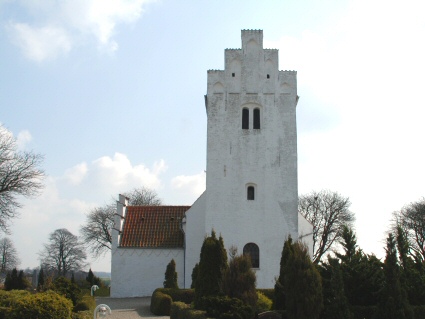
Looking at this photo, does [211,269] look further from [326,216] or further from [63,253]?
[63,253]

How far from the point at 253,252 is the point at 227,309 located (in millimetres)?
11248

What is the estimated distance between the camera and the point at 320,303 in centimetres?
1403

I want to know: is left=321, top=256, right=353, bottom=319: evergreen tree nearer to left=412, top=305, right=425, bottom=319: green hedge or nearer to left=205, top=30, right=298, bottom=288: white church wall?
left=412, top=305, right=425, bottom=319: green hedge

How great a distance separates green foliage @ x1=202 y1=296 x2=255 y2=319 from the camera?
13.1m

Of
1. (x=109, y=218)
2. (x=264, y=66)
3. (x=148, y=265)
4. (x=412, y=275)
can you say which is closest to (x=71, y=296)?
(x=148, y=265)

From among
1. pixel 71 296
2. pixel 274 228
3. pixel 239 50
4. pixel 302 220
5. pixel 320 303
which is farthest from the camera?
pixel 302 220

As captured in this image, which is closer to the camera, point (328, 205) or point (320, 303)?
point (320, 303)

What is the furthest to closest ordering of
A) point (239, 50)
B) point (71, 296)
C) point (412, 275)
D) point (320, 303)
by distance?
1. point (239, 50)
2. point (71, 296)
3. point (412, 275)
4. point (320, 303)

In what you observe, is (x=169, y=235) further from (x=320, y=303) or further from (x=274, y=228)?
(x=320, y=303)

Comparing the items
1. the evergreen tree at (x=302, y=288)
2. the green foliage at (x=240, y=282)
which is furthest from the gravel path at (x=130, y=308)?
the evergreen tree at (x=302, y=288)

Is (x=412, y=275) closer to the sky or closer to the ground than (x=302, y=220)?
closer to the ground

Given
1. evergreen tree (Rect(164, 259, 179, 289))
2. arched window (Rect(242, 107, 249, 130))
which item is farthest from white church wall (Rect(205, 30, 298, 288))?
evergreen tree (Rect(164, 259, 179, 289))

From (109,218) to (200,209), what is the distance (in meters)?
23.3

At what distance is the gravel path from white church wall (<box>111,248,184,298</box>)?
799 millimetres
